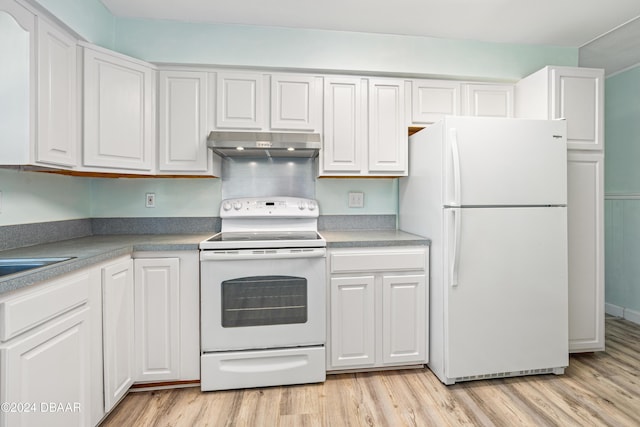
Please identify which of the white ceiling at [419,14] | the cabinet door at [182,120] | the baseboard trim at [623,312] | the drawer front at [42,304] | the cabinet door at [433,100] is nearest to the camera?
the drawer front at [42,304]

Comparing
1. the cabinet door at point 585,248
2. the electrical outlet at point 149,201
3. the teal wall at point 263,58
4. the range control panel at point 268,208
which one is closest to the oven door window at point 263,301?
the range control panel at point 268,208

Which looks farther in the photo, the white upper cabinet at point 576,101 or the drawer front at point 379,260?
the white upper cabinet at point 576,101

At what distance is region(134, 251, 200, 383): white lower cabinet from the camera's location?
1.96 metres

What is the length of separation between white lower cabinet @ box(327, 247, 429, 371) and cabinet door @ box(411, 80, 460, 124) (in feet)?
3.34

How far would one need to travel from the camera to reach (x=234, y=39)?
2.36 m

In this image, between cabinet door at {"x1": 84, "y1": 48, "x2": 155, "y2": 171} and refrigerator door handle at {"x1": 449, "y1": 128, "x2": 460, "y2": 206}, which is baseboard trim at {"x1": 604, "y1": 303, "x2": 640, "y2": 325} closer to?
refrigerator door handle at {"x1": 449, "y1": 128, "x2": 460, "y2": 206}

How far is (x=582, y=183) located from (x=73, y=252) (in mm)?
3151

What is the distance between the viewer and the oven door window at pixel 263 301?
2.01 meters

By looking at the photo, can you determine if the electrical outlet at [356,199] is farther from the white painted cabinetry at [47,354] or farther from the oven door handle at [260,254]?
the white painted cabinetry at [47,354]

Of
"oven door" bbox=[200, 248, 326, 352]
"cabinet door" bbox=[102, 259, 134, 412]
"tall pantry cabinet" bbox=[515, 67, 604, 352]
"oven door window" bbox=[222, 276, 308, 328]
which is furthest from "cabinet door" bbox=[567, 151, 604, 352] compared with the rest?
"cabinet door" bbox=[102, 259, 134, 412]

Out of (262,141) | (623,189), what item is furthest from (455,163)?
(623,189)

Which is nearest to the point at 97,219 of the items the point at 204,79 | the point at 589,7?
the point at 204,79

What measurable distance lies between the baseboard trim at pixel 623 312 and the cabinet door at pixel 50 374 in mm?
4333

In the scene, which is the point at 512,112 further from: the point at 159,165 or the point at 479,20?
the point at 159,165
